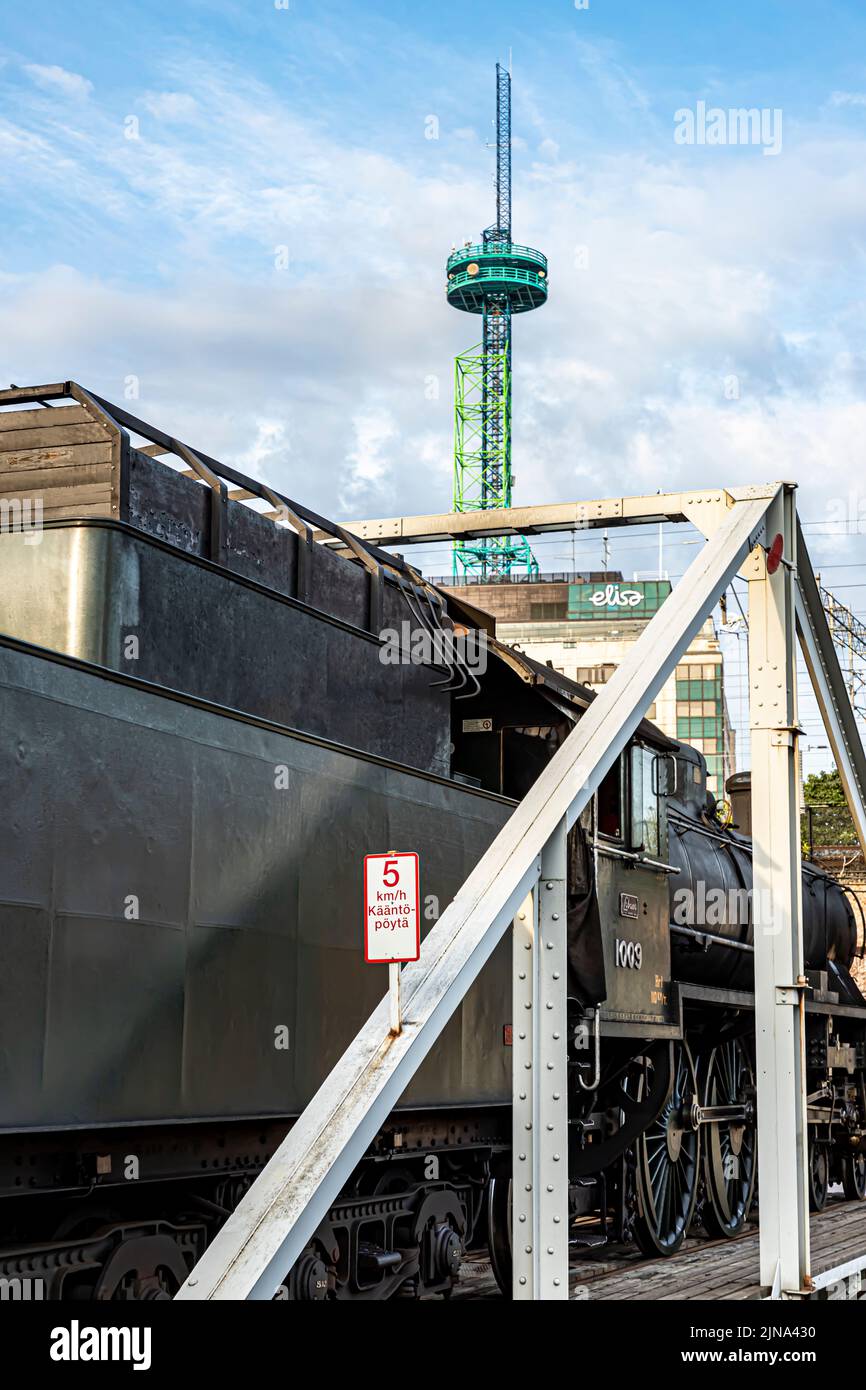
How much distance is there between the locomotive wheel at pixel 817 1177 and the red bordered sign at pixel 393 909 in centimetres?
1279

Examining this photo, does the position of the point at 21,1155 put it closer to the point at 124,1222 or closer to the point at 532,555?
the point at 124,1222

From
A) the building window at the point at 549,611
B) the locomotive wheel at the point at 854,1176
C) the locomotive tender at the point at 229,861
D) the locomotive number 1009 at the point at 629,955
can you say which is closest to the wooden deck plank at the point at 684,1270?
the locomotive tender at the point at 229,861

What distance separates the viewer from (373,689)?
338 inches

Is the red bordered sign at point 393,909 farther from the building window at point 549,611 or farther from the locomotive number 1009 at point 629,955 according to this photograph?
the building window at point 549,611

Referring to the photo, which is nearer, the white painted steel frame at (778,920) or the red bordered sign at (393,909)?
the red bordered sign at (393,909)

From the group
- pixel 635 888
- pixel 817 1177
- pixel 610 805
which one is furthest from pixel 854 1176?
pixel 610 805

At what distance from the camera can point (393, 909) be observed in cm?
511

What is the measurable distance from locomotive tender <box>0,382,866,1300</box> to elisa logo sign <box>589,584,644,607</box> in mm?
57923

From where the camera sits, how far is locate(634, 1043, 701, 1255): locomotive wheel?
39.6 ft

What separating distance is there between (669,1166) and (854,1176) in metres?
6.53

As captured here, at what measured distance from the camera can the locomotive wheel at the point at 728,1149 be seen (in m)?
13.7

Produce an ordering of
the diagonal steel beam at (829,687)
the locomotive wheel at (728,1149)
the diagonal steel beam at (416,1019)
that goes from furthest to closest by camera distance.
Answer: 1. the locomotive wheel at (728,1149)
2. the diagonal steel beam at (829,687)
3. the diagonal steel beam at (416,1019)

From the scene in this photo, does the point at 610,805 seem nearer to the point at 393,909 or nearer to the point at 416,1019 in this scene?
the point at 393,909

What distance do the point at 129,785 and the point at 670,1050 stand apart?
688 centimetres
